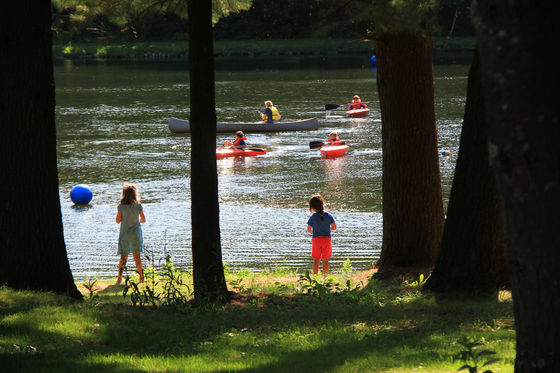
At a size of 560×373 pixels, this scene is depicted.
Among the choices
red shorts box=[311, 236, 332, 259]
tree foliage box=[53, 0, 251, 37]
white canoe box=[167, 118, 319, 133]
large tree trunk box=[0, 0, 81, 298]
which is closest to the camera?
large tree trunk box=[0, 0, 81, 298]

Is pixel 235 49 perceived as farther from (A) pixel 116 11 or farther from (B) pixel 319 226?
(A) pixel 116 11

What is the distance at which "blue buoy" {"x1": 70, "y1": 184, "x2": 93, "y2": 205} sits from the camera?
18219 millimetres

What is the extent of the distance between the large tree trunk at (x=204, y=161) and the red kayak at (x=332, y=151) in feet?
54.2

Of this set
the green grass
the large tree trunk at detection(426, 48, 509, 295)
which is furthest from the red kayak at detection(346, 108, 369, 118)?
the green grass

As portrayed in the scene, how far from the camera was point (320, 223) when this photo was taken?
1049 cm

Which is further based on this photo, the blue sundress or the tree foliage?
the blue sundress

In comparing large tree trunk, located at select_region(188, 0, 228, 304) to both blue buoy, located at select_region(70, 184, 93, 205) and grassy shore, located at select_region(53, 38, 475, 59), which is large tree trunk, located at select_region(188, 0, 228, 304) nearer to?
blue buoy, located at select_region(70, 184, 93, 205)

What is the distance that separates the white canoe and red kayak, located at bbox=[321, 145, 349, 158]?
5.89 m


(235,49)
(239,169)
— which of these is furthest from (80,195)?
(235,49)

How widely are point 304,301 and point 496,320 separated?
1880mm

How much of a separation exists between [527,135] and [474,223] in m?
4.79

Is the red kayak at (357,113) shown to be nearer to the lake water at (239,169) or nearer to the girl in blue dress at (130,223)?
the lake water at (239,169)

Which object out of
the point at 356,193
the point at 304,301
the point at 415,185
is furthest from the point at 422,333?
the point at 356,193

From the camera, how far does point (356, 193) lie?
746 inches
